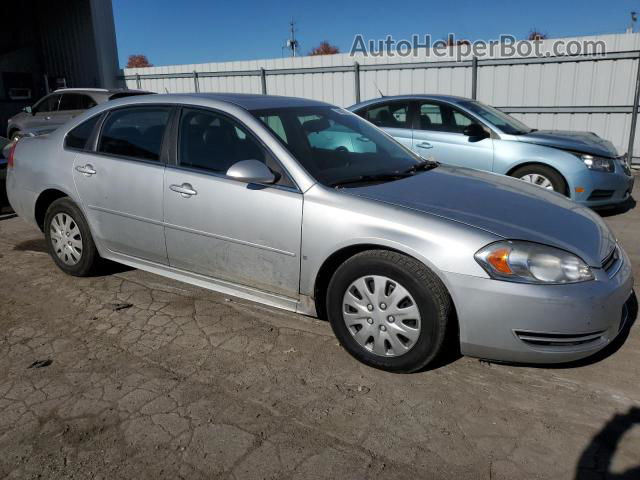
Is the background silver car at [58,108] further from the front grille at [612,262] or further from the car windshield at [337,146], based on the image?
the front grille at [612,262]

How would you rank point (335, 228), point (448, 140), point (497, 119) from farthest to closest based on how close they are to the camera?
point (497, 119) → point (448, 140) → point (335, 228)

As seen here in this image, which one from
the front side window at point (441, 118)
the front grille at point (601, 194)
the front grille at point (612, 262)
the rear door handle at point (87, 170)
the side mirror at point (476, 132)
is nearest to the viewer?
the front grille at point (612, 262)

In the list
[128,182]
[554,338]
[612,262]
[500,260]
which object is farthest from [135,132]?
[612,262]

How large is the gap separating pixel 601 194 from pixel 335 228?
16.0 ft

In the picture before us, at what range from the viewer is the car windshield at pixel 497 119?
23.3ft

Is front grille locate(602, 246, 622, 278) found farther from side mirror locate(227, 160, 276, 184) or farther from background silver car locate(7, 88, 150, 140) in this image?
background silver car locate(7, 88, 150, 140)

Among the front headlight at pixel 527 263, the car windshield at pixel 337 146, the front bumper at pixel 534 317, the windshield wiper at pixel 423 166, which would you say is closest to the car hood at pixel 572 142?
the windshield wiper at pixel 423 166

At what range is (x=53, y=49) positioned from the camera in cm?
1980

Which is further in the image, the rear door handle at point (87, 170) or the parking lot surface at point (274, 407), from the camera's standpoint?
the rear door handle at point (87, 170)

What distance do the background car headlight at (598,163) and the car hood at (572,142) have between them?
0.05 meters

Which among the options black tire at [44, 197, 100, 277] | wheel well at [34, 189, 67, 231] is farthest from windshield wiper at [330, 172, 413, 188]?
wheel well at [34, 189, 67, 231]

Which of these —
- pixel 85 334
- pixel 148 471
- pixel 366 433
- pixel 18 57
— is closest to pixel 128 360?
pixel 85 334

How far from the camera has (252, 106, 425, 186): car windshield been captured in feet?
11.4
